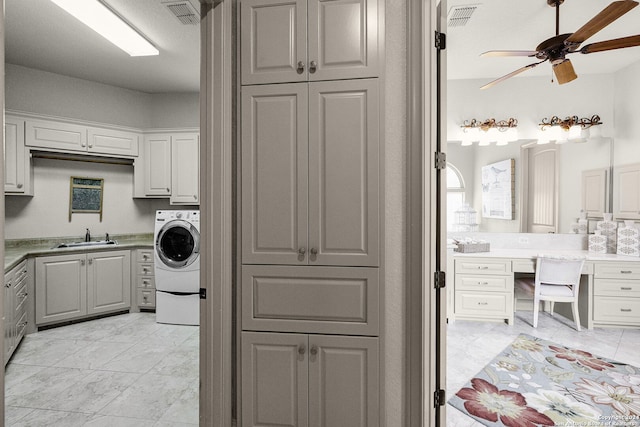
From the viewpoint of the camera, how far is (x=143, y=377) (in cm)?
268

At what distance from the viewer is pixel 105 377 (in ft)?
8.80

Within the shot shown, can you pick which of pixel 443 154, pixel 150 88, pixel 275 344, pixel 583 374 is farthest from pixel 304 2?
pixel 150 88

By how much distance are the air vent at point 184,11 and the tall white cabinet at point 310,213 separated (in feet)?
4.58

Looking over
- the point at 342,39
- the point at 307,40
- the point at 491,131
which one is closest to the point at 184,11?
the point at 307,40

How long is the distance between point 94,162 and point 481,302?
5.02 m

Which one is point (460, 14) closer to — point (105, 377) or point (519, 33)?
point (519, 33)

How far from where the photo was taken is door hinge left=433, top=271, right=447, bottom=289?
5.45 ft

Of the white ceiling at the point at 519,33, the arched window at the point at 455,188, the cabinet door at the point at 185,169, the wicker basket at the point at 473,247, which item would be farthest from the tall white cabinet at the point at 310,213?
the cabinet door at the point at 185,169

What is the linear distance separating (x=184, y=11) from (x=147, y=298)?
332 centimetres

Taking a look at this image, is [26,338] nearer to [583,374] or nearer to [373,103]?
[373,103]

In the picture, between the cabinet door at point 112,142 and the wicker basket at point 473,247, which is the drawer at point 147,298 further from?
the wicker basket at point 473,247

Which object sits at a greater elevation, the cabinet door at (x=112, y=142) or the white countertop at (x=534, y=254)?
the cabinet door at (x=112, y=142)

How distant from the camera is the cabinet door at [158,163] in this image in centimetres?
454

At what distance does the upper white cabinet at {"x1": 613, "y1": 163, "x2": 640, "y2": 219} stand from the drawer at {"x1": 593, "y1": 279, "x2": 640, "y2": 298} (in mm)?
747
